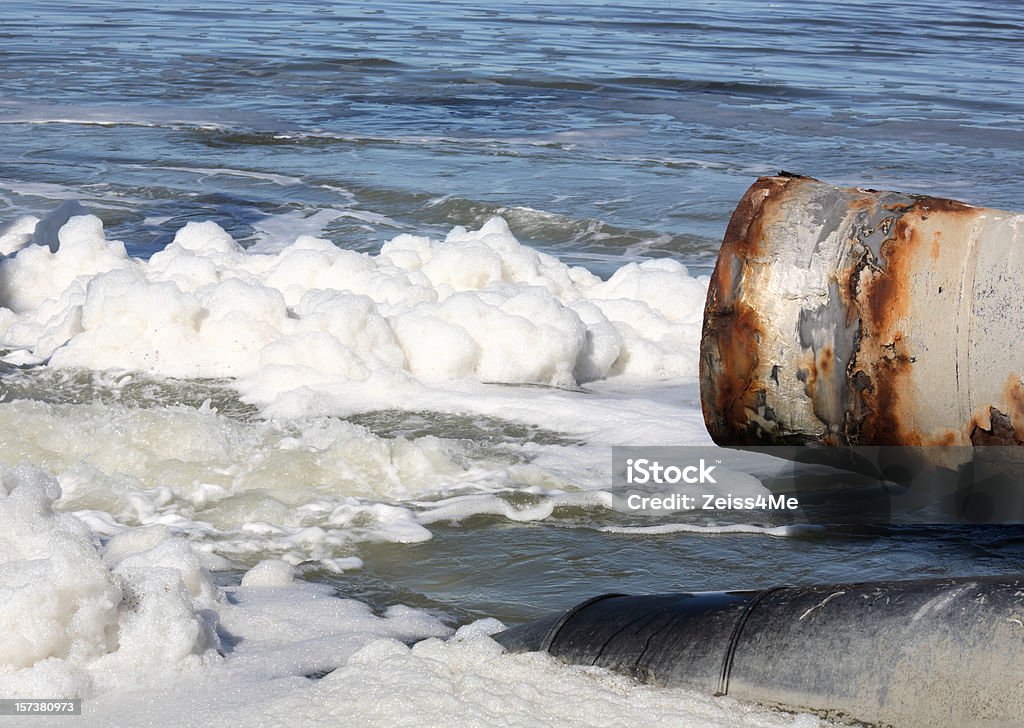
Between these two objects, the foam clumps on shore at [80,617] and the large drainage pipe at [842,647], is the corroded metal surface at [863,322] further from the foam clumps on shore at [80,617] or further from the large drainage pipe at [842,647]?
the foam clumps on shore at [80,617]

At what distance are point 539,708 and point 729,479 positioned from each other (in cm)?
210

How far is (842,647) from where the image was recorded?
8.82 feet

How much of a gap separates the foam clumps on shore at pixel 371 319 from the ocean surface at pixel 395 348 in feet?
0.06

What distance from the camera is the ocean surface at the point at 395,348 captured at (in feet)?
12.0

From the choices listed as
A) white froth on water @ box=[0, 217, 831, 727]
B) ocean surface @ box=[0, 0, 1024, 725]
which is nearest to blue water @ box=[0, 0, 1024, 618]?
ocean surface @ box=[0, 0, 1024, 725]

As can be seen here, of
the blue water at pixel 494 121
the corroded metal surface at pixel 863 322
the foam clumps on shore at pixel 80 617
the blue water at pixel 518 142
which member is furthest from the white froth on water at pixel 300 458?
the blue water at pixel 494 121

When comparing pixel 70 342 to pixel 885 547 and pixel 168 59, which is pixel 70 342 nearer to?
pixel 885 547

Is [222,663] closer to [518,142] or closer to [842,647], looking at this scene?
[842,647]

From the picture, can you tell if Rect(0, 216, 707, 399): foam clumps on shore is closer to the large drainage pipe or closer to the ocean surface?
the ocean surface

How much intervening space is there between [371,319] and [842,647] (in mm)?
3480

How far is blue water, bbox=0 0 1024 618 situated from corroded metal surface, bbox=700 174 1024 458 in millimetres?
446

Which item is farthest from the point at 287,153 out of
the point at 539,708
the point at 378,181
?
the point at 539,708

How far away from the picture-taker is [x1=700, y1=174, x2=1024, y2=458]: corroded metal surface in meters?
3.61

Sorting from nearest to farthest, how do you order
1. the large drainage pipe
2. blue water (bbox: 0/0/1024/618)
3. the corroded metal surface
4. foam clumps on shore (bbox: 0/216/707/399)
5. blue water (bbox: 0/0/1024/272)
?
1. the large drainage pipe
2. the corroded metal surface
3. blue water (bbox: 0/0/1024/618)
4. foam clumps on shore (bbox: 0/216/707/399)
5. blue water (bbox: 0/0/1024/272)
